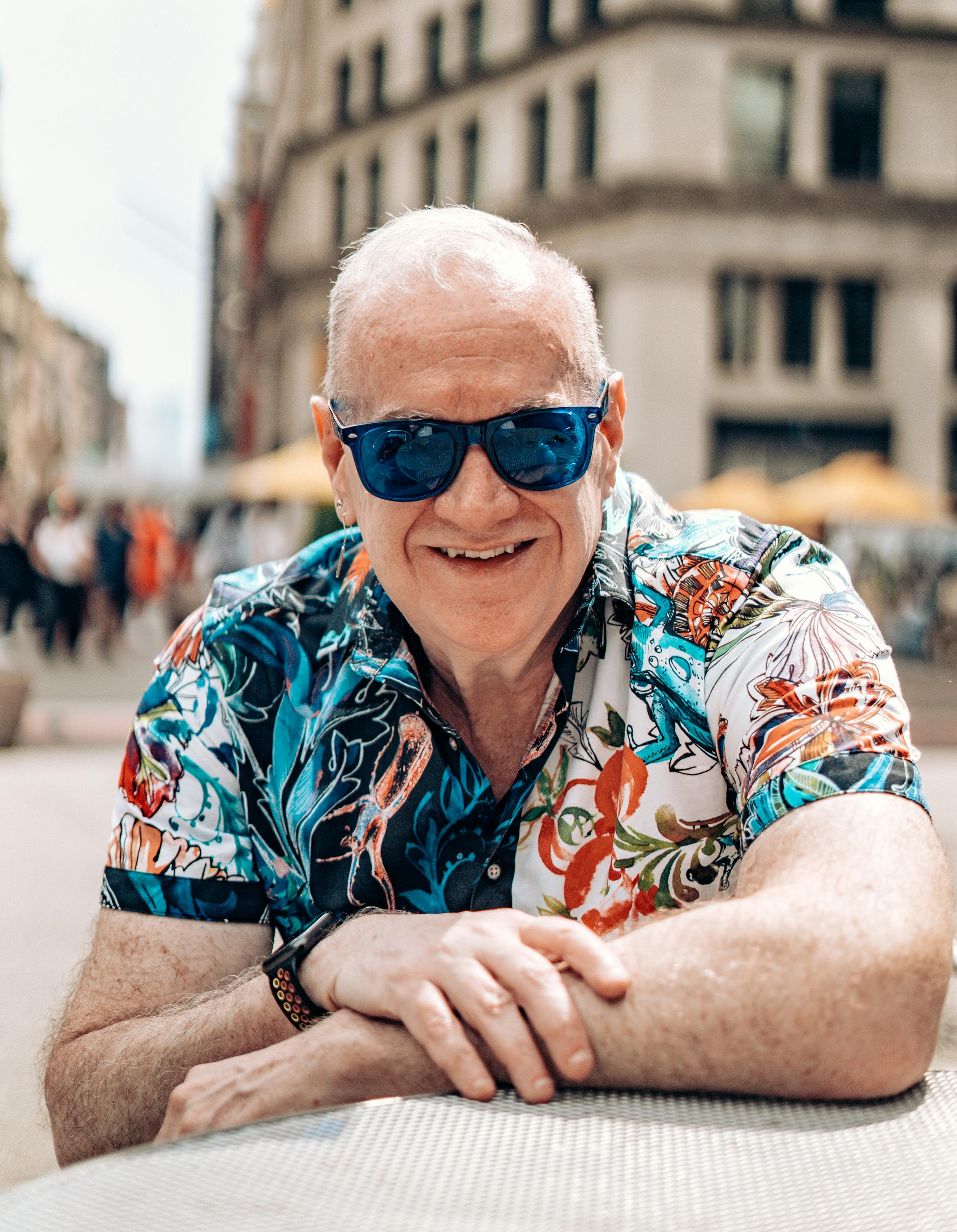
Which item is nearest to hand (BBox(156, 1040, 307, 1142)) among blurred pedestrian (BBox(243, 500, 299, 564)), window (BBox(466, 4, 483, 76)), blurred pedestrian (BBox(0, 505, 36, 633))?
blurred pedestrian (BBox(0, 505, 36, 633))

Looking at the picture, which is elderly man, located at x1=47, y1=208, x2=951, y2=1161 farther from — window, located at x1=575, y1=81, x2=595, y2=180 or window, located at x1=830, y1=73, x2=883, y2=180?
window, located at x1=830, y1=73, x2=883, y2=180

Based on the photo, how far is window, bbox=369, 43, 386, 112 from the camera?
33625 millimetres

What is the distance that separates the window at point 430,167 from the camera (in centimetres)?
3209

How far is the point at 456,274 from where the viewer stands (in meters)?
1.94

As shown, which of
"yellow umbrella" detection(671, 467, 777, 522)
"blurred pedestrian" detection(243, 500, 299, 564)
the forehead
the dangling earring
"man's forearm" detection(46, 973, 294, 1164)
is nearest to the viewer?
"man's forearm" detection(46, 973, 294, 1164)

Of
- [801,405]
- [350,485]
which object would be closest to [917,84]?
[801,405]

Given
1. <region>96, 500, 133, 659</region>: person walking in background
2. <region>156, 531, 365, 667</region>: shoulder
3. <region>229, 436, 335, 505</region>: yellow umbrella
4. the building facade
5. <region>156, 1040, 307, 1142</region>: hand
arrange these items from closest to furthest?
<region>156, 1040, 307, 1142</region>: hand
<region>156, 531, 365, 667</region>: shoulder
<region>229, 436, 335, 505</region>: yellow umbrella
<region>96, 500, 133, 659</region>: person walking in background
the building facade

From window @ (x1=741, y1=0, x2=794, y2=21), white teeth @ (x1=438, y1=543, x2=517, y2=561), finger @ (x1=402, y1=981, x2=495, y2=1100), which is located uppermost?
window @ (x1=741, y1=0, x2=794, y2=21)

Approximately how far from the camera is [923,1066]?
1.42 metres

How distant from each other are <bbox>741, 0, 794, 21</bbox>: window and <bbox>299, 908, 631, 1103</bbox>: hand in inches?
1132

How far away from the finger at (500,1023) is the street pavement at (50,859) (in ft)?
1.62

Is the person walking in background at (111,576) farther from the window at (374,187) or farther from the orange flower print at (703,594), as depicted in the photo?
the orange flower print at (703,594)

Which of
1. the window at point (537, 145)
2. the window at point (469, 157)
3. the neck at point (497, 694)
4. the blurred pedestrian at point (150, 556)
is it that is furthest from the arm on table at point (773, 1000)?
the window at point (469, 157)

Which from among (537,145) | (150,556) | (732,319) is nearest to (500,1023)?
(150,556)
